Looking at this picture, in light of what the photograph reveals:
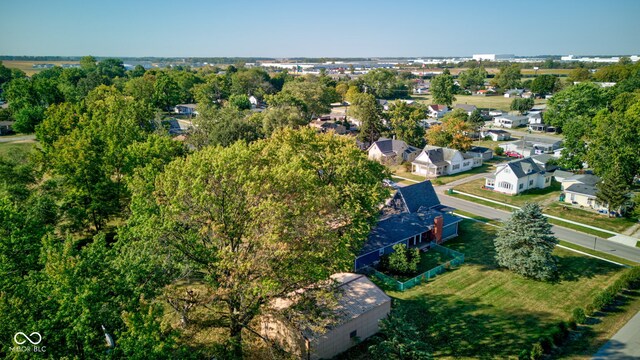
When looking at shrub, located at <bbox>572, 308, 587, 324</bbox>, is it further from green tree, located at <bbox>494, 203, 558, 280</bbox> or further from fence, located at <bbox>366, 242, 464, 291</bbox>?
fence, located at <bbox>366, 242, 464, 291</bbox>

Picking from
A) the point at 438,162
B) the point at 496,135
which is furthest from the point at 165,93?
the point at 496,135

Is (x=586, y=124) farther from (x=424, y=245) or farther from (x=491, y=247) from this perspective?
(x=424, y=245)

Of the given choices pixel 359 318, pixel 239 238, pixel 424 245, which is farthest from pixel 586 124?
pixel 239 238

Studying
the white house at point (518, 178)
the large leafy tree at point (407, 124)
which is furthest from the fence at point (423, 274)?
the large leafy tree at point (407, 124)

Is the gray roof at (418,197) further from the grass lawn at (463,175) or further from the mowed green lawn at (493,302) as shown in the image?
the grass lawn at (463,175)

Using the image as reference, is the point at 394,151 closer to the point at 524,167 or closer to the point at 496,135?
the point at 524,167

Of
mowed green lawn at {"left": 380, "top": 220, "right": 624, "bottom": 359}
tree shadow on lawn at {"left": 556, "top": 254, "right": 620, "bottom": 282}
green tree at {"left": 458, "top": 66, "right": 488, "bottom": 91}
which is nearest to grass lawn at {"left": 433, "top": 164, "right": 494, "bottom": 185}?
mowed green lawn at {"left": 380, "top": 220, "right": 624, "bottom": 359}
